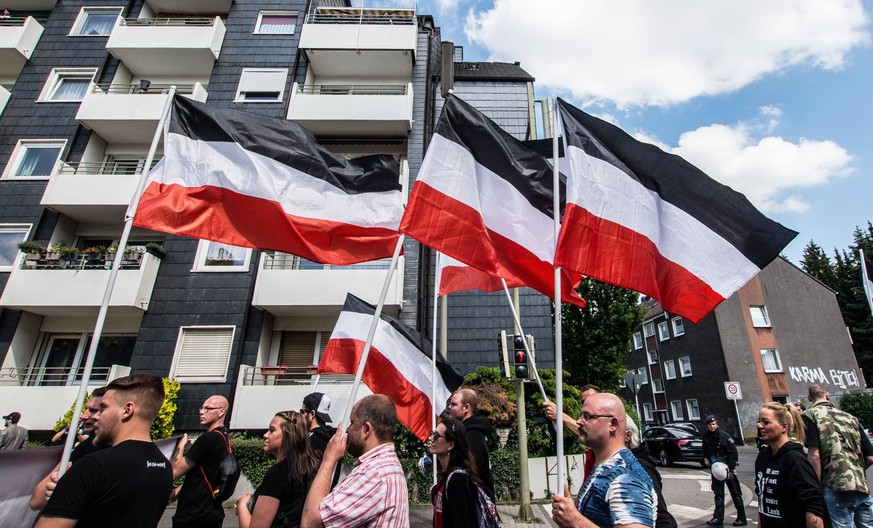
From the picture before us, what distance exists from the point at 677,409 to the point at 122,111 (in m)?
36.5

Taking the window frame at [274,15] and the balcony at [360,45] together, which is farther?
the window frame at [274,15]

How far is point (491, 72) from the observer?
21.5 m

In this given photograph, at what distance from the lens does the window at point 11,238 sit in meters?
14.4

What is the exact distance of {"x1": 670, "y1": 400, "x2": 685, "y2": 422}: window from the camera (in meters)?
31.9

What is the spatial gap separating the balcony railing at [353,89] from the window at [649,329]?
94.7 ft

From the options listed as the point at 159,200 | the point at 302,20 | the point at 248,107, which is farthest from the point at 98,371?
the point at 302,20

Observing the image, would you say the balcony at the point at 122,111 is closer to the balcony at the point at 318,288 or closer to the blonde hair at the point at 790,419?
the balcony at the point at 318,288

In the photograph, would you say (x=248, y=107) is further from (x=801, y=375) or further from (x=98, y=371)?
(x=801, y=375)

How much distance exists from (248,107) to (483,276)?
13872 millimetres

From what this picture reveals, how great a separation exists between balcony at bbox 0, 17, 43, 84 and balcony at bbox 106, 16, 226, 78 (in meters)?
3.05

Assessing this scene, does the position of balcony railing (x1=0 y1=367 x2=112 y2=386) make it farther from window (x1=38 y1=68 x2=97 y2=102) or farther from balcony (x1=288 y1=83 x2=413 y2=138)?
balcony (x1=288 y1=83 x2=413 y2=138)

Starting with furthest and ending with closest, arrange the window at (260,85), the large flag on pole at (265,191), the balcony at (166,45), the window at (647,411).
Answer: the window at (647,411) < the window at (260,85) < the balcony at (166,45) < the large flag on pole at (265,191)

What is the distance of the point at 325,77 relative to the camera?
18.8m

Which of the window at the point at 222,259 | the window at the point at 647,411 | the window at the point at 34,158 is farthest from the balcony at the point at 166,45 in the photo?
the window at the point at 647,411
